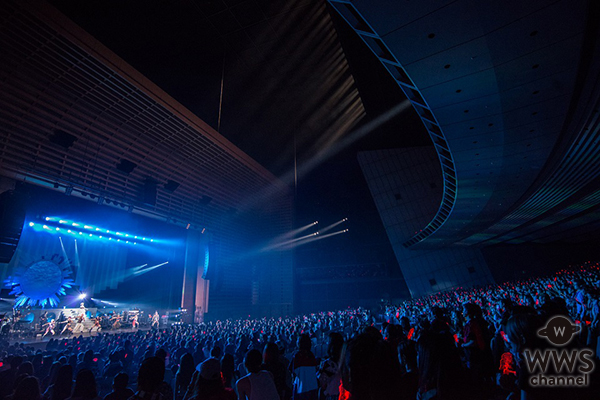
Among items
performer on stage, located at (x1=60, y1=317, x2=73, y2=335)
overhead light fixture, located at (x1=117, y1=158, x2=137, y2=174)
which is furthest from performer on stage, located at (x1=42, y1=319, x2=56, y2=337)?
overhead light fixture, located at (x1=117, y1=158, x2=137, y2=174)

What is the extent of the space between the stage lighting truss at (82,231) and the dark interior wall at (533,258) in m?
27.8

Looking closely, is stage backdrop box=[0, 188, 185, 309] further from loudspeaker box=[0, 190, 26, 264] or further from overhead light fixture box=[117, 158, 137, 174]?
overhead light fixture box=[117, 158, 137, 174]

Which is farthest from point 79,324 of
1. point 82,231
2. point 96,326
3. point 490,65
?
point 490,65

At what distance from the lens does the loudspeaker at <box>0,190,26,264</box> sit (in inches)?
409

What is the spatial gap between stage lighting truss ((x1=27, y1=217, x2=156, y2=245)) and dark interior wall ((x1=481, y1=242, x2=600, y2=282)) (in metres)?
27.8

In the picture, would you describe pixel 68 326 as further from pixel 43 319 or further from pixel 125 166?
pixel 125 166

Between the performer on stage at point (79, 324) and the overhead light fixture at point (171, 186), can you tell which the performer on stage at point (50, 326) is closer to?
the performer on stage at point (79, 324)

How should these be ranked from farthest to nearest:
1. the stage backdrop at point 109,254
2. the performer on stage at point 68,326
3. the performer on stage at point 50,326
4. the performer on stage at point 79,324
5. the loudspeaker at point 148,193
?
the performer on stage at point 79,324
the performer on stage at point 68,326
the performer on stage at point 50,326
the loudspeaker at point 148,193
the stage backdrop at point 109,254

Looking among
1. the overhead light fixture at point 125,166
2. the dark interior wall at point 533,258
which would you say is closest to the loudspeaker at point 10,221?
the overhead light fixture at point 125,166

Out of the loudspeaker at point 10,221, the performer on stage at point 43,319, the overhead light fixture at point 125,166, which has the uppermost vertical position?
the overhead light fixture at point 125,166

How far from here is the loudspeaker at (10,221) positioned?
409 inches

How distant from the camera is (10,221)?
420 inches

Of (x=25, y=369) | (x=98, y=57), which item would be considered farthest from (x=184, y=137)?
(x=25, y=369)

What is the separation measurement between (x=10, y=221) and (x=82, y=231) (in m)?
7.63
